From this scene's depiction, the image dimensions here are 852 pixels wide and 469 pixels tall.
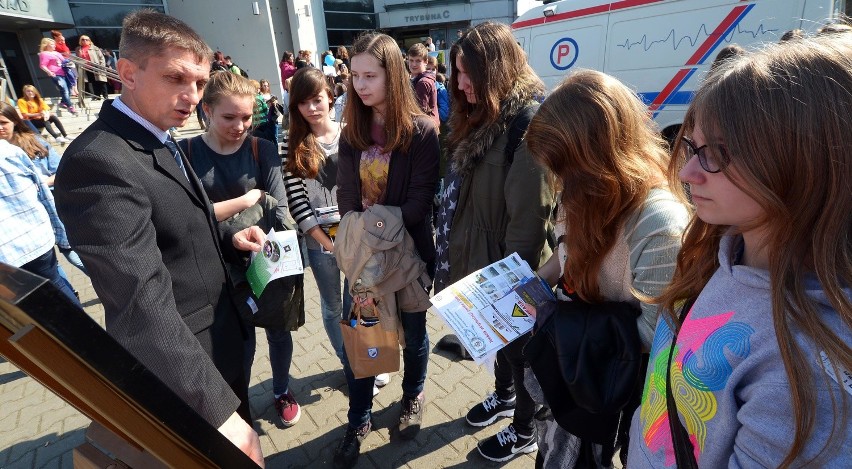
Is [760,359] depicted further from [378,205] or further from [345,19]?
[345,19]

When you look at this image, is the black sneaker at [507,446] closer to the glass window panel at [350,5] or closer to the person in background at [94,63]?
the person in background at [94,63]

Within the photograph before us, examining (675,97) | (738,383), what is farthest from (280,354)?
(675,97)

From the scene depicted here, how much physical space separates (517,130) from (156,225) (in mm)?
1368

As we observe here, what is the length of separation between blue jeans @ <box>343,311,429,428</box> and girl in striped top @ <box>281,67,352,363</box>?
0.35 meters

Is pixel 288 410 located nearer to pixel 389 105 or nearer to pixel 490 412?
pixel 490 412

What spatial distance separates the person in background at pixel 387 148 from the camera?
2014mm

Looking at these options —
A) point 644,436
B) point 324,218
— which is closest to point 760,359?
point 644,436

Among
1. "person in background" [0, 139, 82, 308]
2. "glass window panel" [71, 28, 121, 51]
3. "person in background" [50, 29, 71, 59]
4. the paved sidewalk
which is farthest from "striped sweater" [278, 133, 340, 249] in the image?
"glass window panel" [71, 28, 121, 51]

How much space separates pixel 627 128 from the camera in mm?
1334

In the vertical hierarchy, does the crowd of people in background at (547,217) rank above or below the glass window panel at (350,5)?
below

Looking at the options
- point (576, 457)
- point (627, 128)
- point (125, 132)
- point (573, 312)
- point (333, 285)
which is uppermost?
point (125, 132)

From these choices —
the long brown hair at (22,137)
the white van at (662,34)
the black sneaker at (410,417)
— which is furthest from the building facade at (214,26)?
the black sneaker at (410,417)

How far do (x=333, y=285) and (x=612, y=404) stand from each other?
5.78 ft

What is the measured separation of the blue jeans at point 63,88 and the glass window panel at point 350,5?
1344cm
